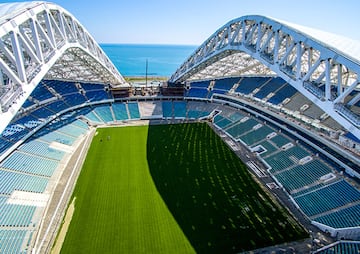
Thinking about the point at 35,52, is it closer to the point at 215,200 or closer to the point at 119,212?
the point at 119,212

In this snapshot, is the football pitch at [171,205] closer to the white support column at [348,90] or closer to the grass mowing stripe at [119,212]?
the grass mowing stripe at [119,212]

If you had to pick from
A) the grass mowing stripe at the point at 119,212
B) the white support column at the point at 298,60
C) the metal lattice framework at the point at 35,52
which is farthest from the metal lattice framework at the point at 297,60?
the metal lattice framework at the point at 35,52

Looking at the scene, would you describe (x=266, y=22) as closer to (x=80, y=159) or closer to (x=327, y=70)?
(x=327, y=70)

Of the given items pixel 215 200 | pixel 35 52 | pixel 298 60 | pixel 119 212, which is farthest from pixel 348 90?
pixel 35 52

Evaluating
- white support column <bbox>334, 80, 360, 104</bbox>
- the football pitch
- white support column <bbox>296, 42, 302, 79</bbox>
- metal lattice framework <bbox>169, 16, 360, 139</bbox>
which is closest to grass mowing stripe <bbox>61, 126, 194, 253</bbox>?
the football pitch

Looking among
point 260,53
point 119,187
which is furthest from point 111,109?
point 260,53
